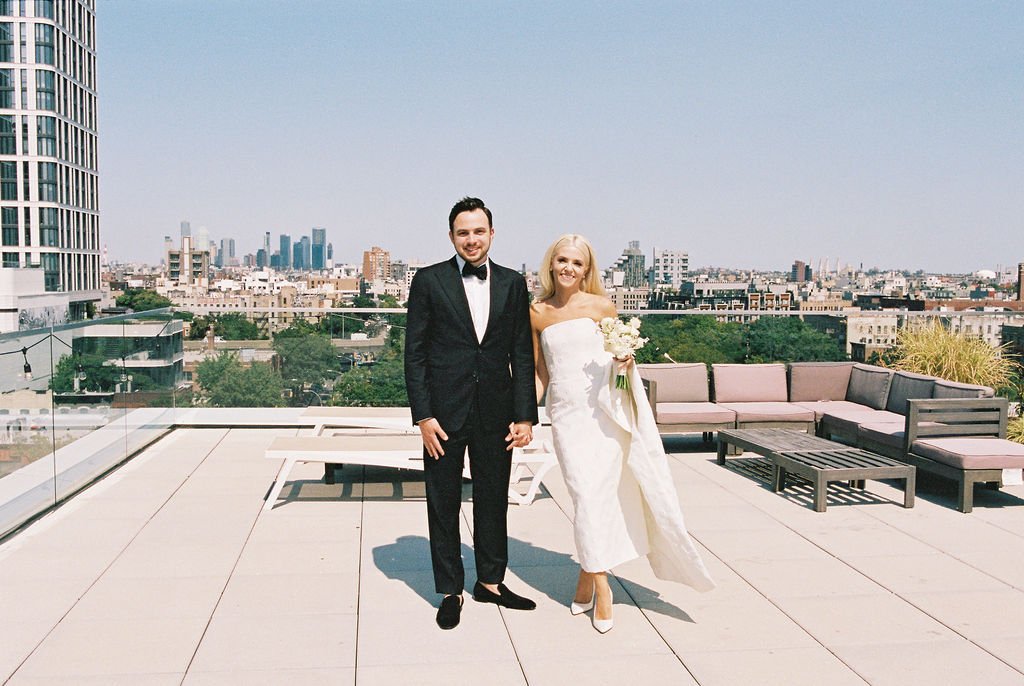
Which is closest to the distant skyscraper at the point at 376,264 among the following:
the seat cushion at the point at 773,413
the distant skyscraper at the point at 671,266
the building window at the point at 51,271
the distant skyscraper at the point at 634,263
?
the distant skyscraper at the point at 634,263

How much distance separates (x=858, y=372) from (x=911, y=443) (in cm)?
199

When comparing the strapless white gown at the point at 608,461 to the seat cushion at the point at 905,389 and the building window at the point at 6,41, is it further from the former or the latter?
the building window at the point at 6,41

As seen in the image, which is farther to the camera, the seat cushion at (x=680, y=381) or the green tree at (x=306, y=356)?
the green tree at (x=306, y=356)

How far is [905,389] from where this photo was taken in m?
7.43

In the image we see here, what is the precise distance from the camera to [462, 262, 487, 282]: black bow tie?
3.83 meters

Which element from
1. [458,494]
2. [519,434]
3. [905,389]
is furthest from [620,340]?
[905,389]

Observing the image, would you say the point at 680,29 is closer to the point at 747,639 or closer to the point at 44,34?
the point at 747,639

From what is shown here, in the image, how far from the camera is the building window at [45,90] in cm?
8906

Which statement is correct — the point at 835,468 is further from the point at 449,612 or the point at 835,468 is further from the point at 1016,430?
the point at 449,612

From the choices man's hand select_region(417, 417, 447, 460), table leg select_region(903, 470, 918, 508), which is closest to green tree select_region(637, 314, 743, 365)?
table leg select_region(903, 470, 918, 508)

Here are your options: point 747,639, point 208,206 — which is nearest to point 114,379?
point 747,639

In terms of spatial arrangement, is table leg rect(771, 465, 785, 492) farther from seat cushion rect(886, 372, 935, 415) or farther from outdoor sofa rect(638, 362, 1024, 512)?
seat cushion rect(886, 372, 935, 415)

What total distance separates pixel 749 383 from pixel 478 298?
4860 mm

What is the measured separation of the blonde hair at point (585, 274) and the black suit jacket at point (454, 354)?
0.66 ft
